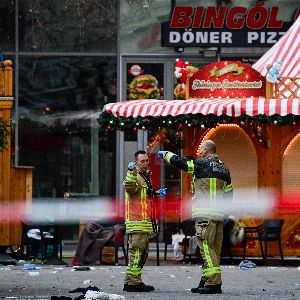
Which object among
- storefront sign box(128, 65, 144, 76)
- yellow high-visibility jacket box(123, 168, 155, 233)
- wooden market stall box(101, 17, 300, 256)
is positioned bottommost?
yellow high-visibility jacket box(123, 168, 155, 233)

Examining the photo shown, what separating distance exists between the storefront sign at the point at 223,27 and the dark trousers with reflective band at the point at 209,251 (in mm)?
11139

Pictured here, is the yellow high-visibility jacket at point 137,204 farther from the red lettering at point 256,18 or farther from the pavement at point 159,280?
the red lettering at point 256,18

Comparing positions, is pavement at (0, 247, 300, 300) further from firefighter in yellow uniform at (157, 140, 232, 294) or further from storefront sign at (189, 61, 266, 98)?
storefront sign at (189, 61, 266, 98)

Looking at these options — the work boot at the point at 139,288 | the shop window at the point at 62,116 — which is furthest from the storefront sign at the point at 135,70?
the work boot at the point at 139,288

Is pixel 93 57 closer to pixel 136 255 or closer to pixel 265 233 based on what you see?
pixel 265 233

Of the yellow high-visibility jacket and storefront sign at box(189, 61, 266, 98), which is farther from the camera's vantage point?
storefront sign at box(189, 61, 266, 98)

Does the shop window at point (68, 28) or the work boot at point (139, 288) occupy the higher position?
the shop window at point (68, 28)

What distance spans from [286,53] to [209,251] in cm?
968

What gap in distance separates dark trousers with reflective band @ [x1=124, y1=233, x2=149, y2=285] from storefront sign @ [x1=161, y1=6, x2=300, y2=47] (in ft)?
35.7

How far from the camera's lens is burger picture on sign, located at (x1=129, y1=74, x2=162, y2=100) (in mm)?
28703

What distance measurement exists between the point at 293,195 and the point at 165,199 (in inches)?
149

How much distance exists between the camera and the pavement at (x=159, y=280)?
17.7 metres

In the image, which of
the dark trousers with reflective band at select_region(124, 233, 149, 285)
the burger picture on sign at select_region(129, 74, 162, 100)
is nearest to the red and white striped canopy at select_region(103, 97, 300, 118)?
the burger picture on sign at select_region(129, 74, 162, 100)

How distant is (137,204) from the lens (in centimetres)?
1842
